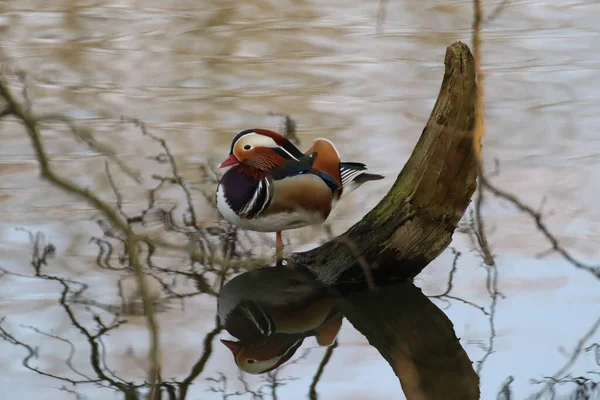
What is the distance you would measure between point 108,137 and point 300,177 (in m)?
2.40

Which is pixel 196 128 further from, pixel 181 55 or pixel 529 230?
pixel 529 230

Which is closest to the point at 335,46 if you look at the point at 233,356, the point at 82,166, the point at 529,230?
the point at 82,166

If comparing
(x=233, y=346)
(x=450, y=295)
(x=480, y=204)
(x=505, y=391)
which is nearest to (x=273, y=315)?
(x=233, y=346)

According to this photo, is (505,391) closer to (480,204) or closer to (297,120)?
(480,204)

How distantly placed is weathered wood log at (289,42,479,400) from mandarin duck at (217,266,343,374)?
0.09 m

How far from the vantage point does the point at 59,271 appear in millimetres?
4316

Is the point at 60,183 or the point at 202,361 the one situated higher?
the point at 60,183

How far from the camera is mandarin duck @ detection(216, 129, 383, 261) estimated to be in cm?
400

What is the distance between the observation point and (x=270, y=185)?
4.00 meters

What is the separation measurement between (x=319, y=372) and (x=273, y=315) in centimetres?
50

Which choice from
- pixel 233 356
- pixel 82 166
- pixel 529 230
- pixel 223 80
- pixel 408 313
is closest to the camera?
pixel 233 356

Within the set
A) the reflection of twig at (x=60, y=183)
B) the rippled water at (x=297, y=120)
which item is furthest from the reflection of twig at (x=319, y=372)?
the reflection of twig at (x=60, y=183)

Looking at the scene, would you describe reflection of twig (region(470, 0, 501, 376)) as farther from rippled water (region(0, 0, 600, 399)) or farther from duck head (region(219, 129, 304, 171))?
duck head (region(219, 129, 304, 171))

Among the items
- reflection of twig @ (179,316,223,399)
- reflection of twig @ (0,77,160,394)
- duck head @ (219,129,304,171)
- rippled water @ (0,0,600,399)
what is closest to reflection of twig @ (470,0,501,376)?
rippled water @ (0,0,600,399)
